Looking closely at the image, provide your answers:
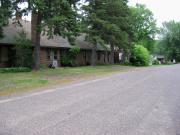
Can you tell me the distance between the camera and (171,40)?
111188 millimetres

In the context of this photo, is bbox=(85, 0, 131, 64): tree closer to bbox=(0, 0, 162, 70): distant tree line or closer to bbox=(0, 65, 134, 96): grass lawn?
bbox=(0, 0, 162, 70): distant tree line

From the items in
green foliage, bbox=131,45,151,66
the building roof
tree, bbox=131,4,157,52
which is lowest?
green foliage, bbox=131,45,151,66

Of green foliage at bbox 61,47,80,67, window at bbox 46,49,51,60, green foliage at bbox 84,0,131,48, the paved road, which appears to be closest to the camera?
the paved road

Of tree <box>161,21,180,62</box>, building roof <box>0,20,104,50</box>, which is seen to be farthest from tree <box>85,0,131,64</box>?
tree <box>161,21,180,62</box>

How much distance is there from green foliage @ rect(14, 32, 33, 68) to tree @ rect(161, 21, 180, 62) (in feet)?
273

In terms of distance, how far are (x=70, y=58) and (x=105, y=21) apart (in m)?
6.09

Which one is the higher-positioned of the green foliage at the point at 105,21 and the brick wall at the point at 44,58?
the green foliage at the point at 105,21

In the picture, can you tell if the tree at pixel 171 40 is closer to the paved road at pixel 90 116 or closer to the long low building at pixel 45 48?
the long low building at pixel 45 48

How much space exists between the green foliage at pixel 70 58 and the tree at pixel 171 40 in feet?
239

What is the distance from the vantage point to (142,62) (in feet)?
207

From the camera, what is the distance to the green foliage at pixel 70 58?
134ft

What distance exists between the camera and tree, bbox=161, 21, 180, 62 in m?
111

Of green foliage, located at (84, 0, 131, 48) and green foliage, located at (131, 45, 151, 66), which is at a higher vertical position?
green foliage, located at (84, 0, 131, 48)

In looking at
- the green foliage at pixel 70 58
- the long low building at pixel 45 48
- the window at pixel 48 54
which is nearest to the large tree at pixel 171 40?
the long low building at pixel 45 48
